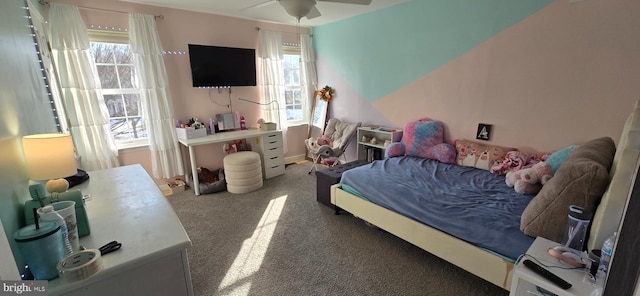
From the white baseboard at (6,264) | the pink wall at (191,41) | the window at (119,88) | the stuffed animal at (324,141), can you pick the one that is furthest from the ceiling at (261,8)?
the white baseboard at (6,264)

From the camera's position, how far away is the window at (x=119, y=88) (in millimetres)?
3096

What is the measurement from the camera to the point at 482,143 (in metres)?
2.93

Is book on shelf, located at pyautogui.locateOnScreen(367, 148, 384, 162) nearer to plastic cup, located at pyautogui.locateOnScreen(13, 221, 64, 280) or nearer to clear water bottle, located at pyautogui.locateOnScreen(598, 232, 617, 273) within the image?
clear water bottle, located at pyautogui.locateOnScreen(598, 232, 617, 273)

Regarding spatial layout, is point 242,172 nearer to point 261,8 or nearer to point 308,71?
point 261,8

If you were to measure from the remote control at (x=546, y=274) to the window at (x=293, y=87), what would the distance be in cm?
407

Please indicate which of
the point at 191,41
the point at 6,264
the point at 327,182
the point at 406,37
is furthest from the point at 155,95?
the point at 406,37

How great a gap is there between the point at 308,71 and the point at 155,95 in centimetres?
240

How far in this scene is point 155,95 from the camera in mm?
3289

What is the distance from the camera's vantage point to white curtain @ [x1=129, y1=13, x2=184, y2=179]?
10.3ft

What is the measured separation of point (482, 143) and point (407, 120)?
0.97 meters

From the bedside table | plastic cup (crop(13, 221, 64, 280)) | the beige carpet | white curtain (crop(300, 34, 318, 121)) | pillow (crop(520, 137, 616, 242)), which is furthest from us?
white curtain (crop(300, 34, 318, 121))

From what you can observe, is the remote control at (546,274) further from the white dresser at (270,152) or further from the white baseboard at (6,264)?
the white dresser at (270,152)

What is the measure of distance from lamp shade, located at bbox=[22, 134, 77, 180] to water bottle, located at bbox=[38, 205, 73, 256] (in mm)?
379

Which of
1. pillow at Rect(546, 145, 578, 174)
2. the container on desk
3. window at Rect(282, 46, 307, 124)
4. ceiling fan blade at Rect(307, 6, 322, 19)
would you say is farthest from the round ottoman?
pillow at Rect(546, 145, 578, 174)
